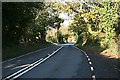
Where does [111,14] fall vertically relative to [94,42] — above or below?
above

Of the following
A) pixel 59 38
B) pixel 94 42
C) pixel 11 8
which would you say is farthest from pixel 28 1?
pixel 59 38

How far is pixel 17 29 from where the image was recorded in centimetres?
3731

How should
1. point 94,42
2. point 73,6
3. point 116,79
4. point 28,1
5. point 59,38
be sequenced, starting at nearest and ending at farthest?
1. point 116,79
2. point 28,1
3. point 94,42
4. point 73,6
5. point 59,38

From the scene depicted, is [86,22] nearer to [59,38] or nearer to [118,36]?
[118,36]

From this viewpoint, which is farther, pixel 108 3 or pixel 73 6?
pixel 73 6

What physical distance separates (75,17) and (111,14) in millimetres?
19740

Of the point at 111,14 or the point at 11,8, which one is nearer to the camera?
the point at 11,8

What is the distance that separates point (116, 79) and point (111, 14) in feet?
76.2

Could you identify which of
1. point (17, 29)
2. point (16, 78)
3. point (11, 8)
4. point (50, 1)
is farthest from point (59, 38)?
point (16, 78)

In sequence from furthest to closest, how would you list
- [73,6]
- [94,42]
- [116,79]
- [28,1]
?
[73,6] < [94,42] < [28,1] < [116,79]

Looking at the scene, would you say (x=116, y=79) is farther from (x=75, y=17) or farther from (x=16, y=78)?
(x=75, y=17)

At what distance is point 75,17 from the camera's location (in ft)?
178

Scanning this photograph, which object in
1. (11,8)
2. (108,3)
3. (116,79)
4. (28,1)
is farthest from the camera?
(108,3)

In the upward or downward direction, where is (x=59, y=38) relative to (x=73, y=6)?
downward
